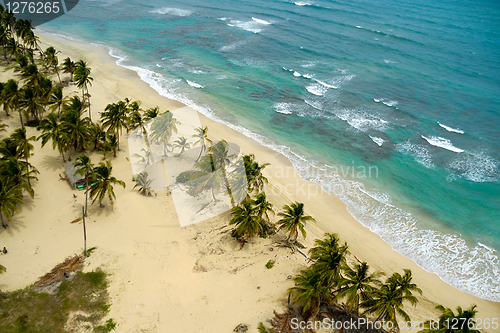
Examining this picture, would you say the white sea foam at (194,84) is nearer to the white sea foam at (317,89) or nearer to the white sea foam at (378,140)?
the white sea foam at (317,89)

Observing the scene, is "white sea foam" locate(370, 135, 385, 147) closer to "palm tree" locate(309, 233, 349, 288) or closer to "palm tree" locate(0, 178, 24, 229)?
"palm tree" locate(309, 233, 349, 288)

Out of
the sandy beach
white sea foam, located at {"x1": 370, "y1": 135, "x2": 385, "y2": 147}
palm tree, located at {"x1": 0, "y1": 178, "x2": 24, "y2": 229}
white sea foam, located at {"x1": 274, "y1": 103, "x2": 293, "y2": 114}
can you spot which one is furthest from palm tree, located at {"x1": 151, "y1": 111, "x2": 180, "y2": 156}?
white sea foam, located at {"x1": 370, "y1": 135, "x2": 385, "y2": 147}

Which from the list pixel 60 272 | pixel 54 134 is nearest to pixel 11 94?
pixel 54 134

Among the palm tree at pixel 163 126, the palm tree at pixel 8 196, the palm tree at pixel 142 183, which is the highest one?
the palm tree at pixel 163 126

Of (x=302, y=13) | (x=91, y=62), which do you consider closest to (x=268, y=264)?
(x=91, y=62)

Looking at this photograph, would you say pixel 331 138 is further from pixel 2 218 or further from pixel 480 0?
pixel 480 0

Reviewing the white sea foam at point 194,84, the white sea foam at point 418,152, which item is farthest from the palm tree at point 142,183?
the white sea foam at point 418,152
